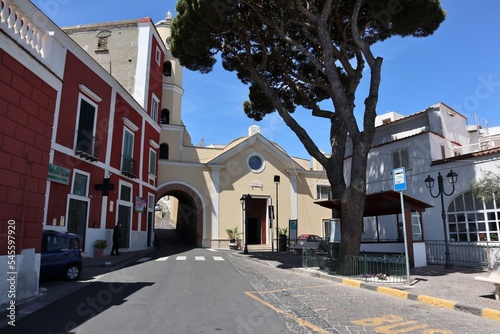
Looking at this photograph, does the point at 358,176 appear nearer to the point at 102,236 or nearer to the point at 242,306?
the point at 242,306

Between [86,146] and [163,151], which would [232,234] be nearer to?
[163,151]

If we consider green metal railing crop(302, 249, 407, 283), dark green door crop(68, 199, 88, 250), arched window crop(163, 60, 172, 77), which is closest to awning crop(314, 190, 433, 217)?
green metal railing crop(302, 249, 407, 283)

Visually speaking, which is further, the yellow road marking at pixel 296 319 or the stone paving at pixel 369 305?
the stone paving at pixel 369 305

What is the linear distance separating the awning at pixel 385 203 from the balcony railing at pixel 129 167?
1127 cm

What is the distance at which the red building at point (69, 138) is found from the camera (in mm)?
6707

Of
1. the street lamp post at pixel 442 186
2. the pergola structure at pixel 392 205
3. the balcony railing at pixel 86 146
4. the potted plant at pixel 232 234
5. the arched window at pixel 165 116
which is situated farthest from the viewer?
the arched window at pixel 165 116

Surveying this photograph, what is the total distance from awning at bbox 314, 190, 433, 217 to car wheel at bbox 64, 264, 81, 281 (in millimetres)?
8693

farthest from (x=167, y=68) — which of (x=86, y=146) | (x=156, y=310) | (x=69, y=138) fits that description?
(x=156, y=310)

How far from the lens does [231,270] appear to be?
1295 centimetres

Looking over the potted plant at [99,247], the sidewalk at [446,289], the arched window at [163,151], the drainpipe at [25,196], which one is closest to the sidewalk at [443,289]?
the sidewalk at [446,289]

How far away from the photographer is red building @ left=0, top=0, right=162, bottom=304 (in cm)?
671

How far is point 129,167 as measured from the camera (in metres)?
20.2

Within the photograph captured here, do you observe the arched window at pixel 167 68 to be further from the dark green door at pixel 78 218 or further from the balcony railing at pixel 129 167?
the dark green door at pixel 78 218

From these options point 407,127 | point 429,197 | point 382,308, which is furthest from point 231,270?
point 407,127
